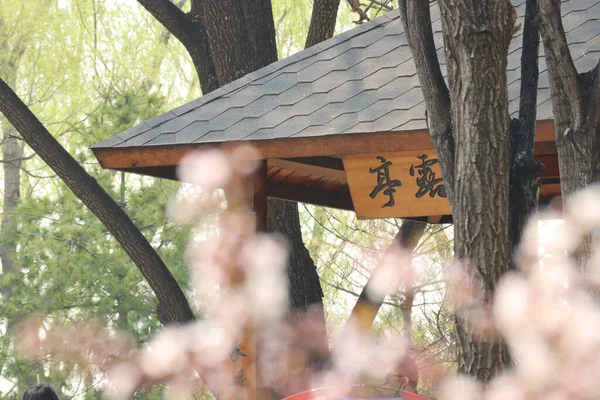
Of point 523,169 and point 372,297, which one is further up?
point 523,169

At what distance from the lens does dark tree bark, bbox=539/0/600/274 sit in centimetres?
315

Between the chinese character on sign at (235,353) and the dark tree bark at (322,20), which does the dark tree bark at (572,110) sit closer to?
the chinese character on sign at (235,353)

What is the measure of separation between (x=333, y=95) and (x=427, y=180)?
1.95ft

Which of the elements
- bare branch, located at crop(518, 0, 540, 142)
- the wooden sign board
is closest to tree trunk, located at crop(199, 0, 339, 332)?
the wooden sign board

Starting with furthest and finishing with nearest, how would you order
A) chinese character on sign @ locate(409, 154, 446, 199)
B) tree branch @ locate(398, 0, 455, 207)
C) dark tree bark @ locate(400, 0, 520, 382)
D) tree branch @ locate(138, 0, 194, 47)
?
tree branch @ locate(138, 0, 194, 47)
chinese character on sign @ locate(409, 154, 446, 199)
tree branch @ locate(398, 0, 455, 207)
dark tree bark @ locate(400, 0, 520, 382)

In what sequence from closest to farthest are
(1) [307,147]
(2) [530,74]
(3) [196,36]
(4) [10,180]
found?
(2) [530,74] → (1) [307,147] → (3) [196,36] → (4) [10,180]

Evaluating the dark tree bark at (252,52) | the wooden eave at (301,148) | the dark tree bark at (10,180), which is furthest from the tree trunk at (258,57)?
the dark tree bark at (10,180)

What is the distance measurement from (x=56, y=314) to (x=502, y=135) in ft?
27.3

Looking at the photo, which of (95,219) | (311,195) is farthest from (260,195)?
(95,219)

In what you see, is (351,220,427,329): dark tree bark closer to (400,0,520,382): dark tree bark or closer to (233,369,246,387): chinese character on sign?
(233,369,246,387): chinese character on sign

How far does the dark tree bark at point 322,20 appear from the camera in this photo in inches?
270

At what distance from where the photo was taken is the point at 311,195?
18.9 ft

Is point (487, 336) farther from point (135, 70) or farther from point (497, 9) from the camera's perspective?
point (135, 70)

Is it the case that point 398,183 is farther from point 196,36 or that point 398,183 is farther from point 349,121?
point 196,36
